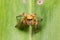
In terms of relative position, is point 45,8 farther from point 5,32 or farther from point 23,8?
point 5,32

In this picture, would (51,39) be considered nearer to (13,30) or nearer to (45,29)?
(45,29)

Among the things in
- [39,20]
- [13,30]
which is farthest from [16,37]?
[39,20]

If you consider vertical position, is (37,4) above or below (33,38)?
above

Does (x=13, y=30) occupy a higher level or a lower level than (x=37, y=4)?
lower

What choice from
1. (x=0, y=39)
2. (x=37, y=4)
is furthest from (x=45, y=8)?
(x=0, y=39)

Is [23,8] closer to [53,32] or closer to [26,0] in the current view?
[26,0]
